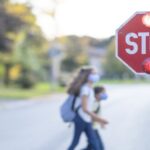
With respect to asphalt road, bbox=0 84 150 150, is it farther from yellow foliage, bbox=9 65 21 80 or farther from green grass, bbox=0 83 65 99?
yellow foliage, bbox=9 65 21 80

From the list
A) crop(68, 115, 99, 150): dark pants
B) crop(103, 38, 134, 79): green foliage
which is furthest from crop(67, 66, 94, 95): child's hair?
crop(103, 38, 134, 79): green foliage

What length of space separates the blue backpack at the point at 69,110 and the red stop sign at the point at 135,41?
13.0ft

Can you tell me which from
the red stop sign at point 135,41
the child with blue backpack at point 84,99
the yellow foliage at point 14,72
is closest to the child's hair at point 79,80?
the child with blue backpack at point 84,99

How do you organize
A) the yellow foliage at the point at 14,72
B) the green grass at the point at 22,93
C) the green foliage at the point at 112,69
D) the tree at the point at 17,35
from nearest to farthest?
1. the green grass at the point at 22,93
2. the tree at the point at 17,35
3. the yellow foliage at the point at 14,72
4. the green foliage at the point at 112,69

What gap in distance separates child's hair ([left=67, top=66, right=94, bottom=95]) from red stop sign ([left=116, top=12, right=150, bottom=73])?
12.8 feet

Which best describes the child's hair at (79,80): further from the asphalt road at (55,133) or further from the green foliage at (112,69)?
the green foliage at (112,69)

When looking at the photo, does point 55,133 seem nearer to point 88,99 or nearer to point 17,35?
point 88,99

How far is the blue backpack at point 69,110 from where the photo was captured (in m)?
8.51

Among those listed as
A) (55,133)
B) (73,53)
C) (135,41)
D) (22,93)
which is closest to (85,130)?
(135,41)

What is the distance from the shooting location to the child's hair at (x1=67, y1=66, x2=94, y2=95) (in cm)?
850

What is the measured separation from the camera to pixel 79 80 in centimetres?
855

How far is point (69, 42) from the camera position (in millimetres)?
60344

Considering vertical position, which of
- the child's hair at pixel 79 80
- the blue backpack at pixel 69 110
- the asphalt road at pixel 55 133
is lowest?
the asphalt road at pixel 55 133

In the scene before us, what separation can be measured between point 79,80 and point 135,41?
13.4 ft
